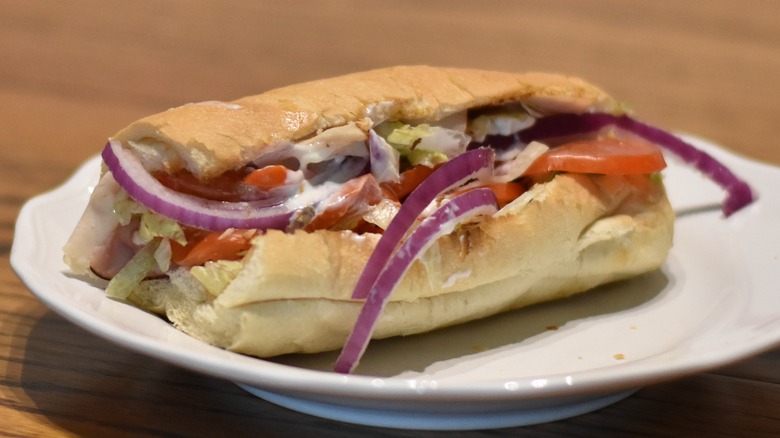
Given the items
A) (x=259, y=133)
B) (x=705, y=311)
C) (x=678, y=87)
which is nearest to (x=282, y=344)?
(x=259, y=133)

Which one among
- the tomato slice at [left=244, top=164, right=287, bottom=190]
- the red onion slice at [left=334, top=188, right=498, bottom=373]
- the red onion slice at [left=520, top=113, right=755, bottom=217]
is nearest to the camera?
the red onion slice at [left=334, top=188, right=498, bottom=373]

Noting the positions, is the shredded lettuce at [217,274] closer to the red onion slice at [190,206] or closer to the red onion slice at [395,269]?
the red onion slice at [190,206]

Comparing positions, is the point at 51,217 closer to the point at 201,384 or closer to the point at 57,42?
the point at 201,384

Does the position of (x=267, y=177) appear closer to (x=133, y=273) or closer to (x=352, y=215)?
(x=352, y=215)

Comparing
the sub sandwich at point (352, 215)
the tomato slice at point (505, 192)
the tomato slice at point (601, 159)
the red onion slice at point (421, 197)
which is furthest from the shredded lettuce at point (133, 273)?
the tomato slice at point (601, 159)

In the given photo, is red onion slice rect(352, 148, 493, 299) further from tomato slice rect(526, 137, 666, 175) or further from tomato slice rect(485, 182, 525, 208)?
tomato slice rect(526, 137, 666, 175)

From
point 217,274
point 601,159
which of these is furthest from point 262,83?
point 217,274

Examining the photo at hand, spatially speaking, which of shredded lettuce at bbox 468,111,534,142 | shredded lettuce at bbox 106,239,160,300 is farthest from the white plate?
shredded lettuce at bbox 468,111,534,142

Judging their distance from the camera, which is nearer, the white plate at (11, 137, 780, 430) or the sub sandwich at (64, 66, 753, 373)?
the white plate at (11, 137, 780, 430)
